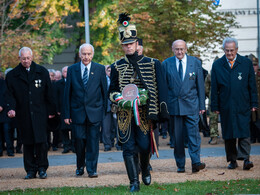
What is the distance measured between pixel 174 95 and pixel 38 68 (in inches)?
99.6

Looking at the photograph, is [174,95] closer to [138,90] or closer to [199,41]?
[138,90]

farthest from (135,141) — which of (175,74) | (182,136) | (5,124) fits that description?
(5,124)

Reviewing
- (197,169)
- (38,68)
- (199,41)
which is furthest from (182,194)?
(199,41)

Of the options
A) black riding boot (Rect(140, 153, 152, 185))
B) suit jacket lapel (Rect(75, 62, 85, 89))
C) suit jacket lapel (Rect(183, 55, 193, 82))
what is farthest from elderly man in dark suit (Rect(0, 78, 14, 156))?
black riding boot (Rect(140, 153, 152, 185))

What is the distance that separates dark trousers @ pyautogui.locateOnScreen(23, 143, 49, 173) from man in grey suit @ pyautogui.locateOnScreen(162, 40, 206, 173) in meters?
2.36

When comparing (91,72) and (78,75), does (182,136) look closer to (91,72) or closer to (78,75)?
(91,72)

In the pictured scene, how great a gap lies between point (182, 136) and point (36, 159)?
2.67 m

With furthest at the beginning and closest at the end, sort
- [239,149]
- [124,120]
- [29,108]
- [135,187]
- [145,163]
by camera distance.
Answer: [239,149]
[29,108]
[145,163]
[124,120]
[135,187]

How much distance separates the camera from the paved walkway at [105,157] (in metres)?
12.8

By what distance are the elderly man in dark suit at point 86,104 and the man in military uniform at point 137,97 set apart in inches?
73.7


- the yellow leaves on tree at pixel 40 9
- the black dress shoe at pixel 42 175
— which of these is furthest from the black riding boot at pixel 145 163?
the yellow leaves on tree at pixel 40 9

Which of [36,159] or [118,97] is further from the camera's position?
[36,159]

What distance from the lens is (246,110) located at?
10.6 meters

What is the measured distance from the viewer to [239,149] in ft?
34.3
